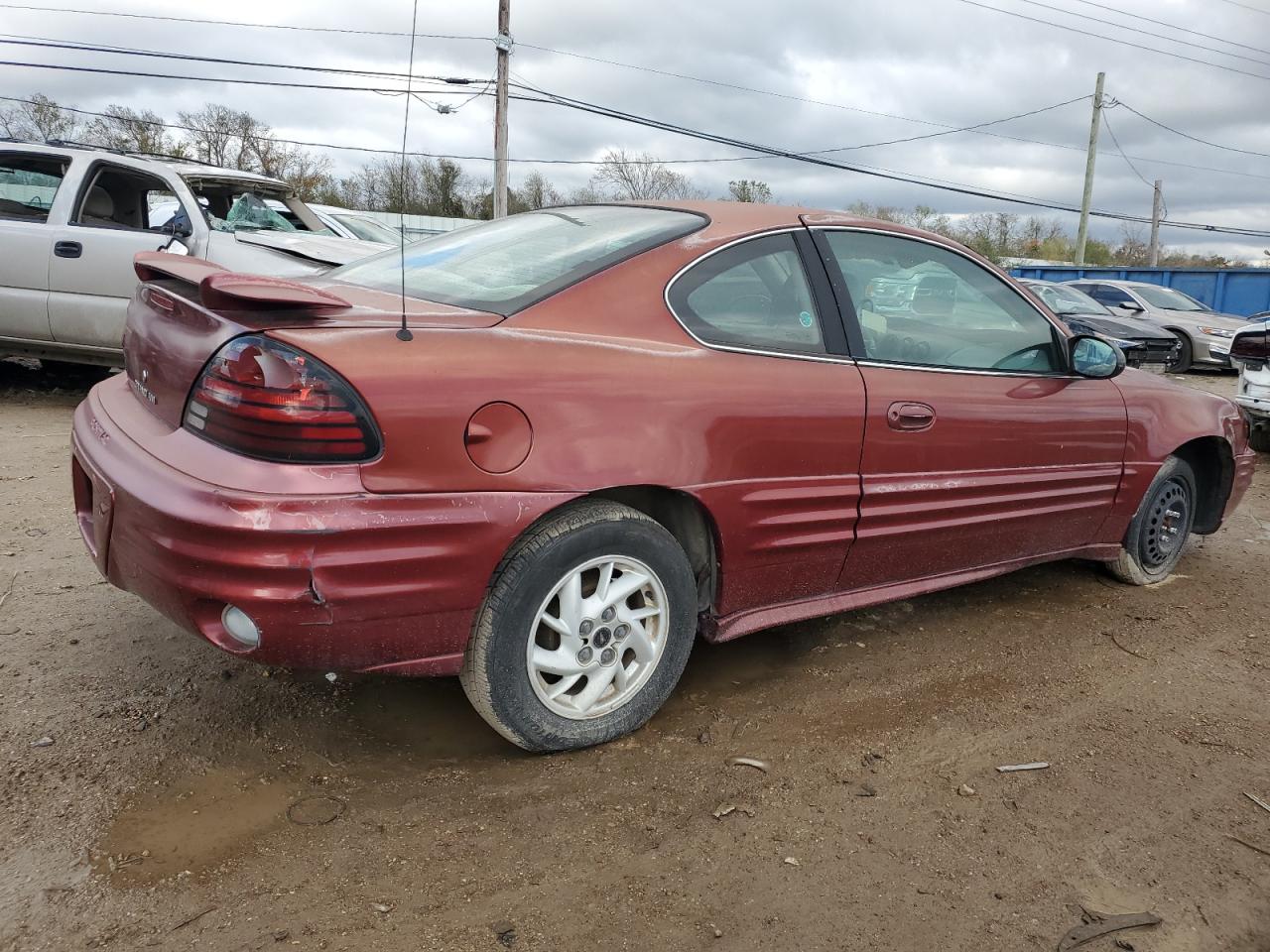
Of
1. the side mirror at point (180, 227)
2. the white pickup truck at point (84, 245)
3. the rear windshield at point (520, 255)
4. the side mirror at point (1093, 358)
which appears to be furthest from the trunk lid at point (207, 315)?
the side mirror at point (180, 227)

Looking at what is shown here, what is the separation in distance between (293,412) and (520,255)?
42.4 inches

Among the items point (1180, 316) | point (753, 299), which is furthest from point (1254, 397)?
point (1180, 316)

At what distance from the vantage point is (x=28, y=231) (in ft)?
22.2

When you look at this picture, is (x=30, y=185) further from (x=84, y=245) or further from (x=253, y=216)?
(x=253, y=216)

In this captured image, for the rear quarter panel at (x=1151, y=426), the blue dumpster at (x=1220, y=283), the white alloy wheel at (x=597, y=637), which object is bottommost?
the white alloy wheel at (x=597, y=637)

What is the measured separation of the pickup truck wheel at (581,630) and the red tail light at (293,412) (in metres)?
0.50

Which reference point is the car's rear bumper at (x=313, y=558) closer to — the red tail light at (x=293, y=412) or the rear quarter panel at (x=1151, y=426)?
the red tail light at (x=293, y=412)

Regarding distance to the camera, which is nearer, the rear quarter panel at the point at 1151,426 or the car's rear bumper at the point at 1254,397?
the rear quarter panel at the point at 1151,426

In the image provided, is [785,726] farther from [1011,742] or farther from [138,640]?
[138,640]

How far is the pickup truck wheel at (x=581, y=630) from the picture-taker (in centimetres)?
236

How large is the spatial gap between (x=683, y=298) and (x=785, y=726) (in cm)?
131

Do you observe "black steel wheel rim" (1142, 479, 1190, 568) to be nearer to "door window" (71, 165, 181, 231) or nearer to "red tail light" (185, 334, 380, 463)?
"red tail light" (185, 334, 380, 463)

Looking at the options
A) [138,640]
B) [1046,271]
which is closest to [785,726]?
[138,640]

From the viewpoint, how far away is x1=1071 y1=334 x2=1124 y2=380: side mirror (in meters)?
3.58
